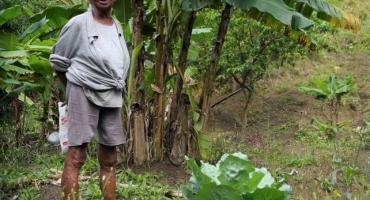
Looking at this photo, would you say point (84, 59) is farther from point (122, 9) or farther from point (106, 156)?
point (122, 9)

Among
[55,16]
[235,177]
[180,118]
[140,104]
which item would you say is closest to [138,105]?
[140,104]

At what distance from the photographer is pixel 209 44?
10.8 metres

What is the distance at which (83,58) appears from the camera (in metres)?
3.25

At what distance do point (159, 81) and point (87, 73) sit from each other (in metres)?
2.19

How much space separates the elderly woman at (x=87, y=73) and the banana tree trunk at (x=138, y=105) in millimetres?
1799

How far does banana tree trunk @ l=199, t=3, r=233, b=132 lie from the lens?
18.3ft

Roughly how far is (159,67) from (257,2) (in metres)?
1.34

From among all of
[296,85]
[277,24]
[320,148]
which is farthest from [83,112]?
[296,85]

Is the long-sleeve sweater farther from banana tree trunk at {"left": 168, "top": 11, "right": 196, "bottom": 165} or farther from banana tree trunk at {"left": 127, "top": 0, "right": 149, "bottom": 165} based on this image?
banana tree trunk at {"left": 168, "top": 11, "right": 196, "bottom": 165}

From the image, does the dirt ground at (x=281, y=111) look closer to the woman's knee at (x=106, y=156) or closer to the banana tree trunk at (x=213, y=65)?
the banana tree trunk at (x=213, y=65)

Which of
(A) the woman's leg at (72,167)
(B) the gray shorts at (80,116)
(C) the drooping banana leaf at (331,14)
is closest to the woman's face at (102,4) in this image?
(B) the gray shorts at (80,116)

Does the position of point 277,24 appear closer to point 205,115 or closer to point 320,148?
point 205,115

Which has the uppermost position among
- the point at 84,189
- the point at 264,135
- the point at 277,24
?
the point at 277,24

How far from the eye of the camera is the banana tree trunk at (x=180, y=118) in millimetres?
5570
